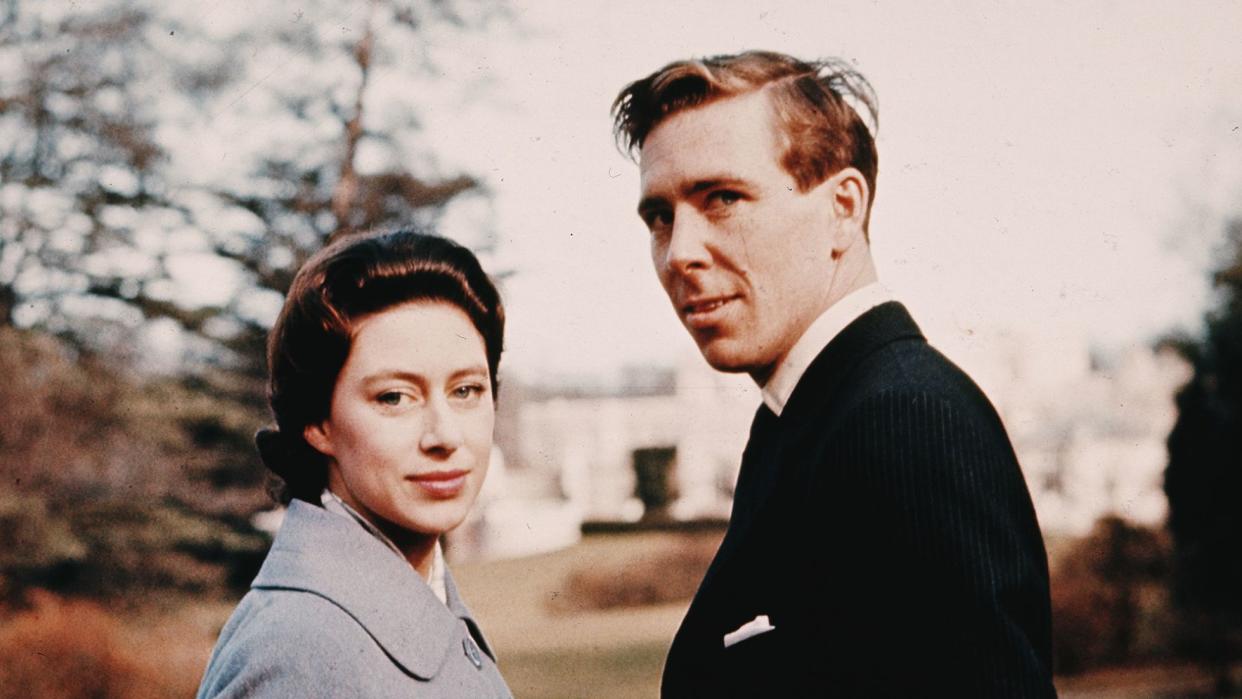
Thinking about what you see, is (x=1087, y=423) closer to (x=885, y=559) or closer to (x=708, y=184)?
(x=708, y=184)

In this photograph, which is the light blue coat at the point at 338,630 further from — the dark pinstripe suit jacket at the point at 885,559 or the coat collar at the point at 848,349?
the coat collar at the point at 848,349

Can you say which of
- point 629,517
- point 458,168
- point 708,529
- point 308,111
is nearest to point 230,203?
point 308,111

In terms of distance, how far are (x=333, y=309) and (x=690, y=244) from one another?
29.3 inches

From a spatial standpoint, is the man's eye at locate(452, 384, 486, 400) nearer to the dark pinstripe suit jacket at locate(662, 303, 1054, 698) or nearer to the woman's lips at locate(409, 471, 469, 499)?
the woman's lips at locate(409, 471, 469, 499)

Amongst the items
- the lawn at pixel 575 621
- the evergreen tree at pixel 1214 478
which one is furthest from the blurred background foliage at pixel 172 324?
the lawn at pixel 575 621

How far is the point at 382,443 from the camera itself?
2.34m

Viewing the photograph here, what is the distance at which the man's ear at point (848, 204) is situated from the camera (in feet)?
8.11

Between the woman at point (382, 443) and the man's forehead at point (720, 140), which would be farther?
the man's forehead at point (720, 140)

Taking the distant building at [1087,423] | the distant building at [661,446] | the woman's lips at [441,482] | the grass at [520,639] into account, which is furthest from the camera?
the distant building at [661,446]

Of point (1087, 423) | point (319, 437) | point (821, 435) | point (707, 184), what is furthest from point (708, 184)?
point (1087, 423)

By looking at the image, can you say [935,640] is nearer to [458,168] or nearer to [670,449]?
[458,168]

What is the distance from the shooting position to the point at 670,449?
2623 cm

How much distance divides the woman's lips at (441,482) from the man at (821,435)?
21.2 inches

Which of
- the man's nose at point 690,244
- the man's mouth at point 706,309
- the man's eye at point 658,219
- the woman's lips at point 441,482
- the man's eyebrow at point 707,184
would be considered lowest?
the woman's lips at point 441,482
